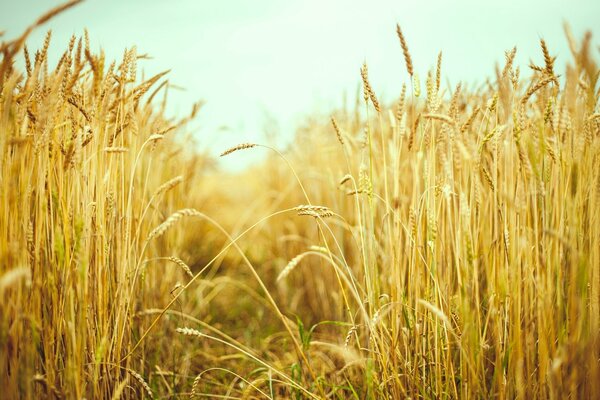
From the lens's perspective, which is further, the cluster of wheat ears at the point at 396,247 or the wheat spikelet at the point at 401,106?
the wheat spikelet at the point at 401,106

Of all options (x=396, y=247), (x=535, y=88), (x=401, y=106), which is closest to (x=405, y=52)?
(x=401, y=106)

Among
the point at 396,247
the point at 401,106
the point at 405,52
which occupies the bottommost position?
the point at 396,247

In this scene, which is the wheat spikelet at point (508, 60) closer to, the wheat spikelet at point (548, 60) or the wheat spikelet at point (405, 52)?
the wheat spikelet at point (548, 60)

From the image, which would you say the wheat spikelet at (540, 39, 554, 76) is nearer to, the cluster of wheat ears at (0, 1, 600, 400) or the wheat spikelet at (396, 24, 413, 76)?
the cluster of wheat ears at (0, 1, 600, 400)

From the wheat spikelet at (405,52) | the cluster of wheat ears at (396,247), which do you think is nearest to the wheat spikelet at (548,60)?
the cluster of wheat ears at (396,247)

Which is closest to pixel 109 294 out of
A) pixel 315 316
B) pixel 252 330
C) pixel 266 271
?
pixel 252 330

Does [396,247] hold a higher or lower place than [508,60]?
lower

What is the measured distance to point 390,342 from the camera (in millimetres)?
1191

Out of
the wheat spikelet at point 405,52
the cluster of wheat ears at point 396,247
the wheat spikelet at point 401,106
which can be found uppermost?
the wheat spikelet at point 405,52

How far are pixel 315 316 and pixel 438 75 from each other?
5.63 ft

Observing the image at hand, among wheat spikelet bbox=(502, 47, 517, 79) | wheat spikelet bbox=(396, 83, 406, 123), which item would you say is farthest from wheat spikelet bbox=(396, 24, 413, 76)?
wheat spikelet bbox=(502, 47, 517, 79)

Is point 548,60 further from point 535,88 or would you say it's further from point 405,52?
point 405,52

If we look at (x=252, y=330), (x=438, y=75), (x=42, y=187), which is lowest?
(x=252, y=330)

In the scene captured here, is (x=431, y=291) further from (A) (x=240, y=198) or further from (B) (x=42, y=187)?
(A) (x=240, y=198)
